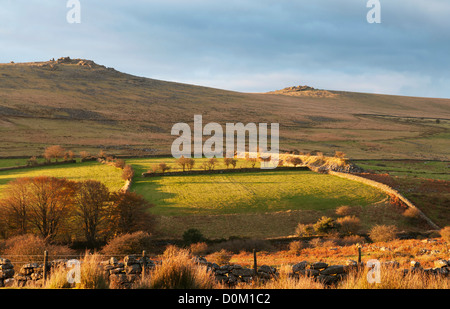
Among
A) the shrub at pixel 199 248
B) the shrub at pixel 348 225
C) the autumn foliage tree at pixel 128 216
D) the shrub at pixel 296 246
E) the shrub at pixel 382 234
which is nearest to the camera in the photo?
the shrub at pixel 199 248

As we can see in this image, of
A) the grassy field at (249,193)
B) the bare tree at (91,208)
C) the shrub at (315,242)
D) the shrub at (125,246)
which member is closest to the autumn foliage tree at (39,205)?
the bare tree at (91,208)

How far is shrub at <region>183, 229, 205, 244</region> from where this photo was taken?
29.9 metres

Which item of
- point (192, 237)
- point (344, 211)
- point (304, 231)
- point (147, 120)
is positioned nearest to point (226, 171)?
point (344, 211)

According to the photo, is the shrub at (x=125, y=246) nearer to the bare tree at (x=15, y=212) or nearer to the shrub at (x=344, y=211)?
the bare tree at (x=15, y=212)

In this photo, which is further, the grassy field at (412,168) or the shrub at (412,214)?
the grassy field at (412,168)

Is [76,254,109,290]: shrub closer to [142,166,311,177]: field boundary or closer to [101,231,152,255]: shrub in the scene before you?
[101,231,152,255]: shrub

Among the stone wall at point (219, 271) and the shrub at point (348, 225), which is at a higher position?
the stone wall at point (219, 271)

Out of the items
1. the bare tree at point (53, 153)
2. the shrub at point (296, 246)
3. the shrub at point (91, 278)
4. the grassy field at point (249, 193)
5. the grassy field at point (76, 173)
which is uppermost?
the bare tree at point (53, 153)

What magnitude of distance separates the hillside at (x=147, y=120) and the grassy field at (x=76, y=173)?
22487 mm

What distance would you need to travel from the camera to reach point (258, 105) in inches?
7574

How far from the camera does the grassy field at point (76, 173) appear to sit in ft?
159

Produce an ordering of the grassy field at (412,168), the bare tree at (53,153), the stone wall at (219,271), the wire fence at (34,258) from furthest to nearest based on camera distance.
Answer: the bare tree at (53,153) → the grassy field at (412,168) → the wire fence at (34,258) → the stone wall at (219,271)

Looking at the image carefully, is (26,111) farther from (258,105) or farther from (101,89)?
(258,105)
